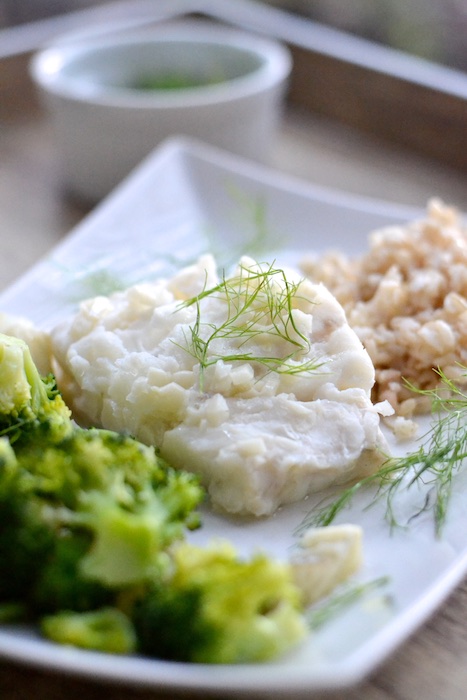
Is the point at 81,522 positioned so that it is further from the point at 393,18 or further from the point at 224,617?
the point at 393,18

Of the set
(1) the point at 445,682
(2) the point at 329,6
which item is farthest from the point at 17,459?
(2) the point at 329,6

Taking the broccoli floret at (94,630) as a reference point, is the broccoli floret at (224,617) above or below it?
above

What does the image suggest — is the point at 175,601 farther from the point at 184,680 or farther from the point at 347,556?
the point at 347,556

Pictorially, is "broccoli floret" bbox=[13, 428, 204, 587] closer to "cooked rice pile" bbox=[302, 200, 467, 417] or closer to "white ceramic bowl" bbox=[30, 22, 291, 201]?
"cooked rice pile" bbox=[302, 200, 467, 417]

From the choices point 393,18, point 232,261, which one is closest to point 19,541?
point 232,261

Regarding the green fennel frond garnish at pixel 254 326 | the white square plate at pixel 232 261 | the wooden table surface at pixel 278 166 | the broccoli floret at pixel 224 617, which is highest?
the green fennel frond garnish at pixel 254 326

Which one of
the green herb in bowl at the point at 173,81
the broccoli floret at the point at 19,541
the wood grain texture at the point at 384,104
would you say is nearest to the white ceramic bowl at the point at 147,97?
the green herb in bowl at the point at 173,81

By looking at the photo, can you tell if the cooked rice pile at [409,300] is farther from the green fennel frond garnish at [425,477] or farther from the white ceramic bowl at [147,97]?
the white ceramic bowl at [147,97]

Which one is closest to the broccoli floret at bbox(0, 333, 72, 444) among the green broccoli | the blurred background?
the green broccoli
